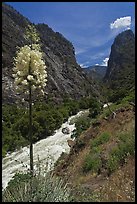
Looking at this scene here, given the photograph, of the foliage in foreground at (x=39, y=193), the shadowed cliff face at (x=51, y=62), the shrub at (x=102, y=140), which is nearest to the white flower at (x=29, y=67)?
the foliage in foreground at (x=39, y=193)

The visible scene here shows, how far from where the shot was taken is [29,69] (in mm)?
8094

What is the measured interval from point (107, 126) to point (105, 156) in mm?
4594

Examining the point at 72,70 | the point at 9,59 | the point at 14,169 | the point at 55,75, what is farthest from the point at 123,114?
the point at 72,70

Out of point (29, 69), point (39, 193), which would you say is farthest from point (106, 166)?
point (39, 193)

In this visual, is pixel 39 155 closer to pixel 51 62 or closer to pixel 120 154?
pixel 120 154

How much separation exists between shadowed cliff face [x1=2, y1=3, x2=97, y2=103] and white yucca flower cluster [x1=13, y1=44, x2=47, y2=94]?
31.9m

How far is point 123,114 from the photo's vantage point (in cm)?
1500

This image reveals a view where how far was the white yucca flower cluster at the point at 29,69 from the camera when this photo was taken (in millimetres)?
7988

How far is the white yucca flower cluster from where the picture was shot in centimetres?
799

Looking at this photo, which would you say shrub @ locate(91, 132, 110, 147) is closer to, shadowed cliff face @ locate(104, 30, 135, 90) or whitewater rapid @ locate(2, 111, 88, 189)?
whitewater rapid @ locate(2, 111, 88, 189)

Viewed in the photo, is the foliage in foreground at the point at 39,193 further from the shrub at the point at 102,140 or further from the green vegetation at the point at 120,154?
the shrub at the point at 102,140

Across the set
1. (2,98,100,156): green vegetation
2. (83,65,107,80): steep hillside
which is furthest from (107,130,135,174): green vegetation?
(83,65,107,80): steep hillside

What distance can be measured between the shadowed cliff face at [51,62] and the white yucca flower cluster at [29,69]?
3191cm

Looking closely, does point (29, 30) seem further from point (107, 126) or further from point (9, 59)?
point (9, 59)
